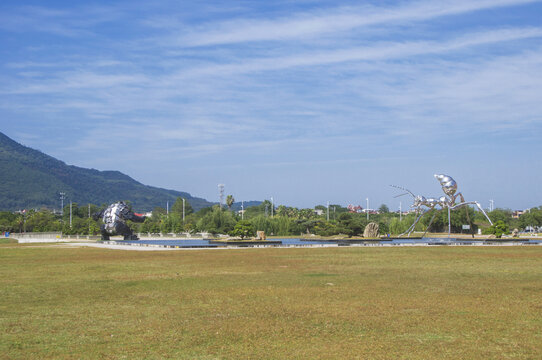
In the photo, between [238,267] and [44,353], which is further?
[238,267]

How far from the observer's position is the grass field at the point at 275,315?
8641 mm

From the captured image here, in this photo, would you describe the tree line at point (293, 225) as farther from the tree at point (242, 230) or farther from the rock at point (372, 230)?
the rock at point (372, 230)

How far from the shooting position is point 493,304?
40.8 feet

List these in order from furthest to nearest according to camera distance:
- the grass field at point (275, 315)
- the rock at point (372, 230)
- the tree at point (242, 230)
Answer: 1. the rock at point (372, 230)
2. the tree at point (242, 230)
3. the grass field at point (275, 315)

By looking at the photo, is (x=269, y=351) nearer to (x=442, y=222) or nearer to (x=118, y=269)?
(x=118, y=269)

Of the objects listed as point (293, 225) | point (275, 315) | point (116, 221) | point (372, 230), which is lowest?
point (275, 315)

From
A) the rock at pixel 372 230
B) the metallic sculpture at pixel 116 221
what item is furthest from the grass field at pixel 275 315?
the metallic sculpture at pixel 116 221

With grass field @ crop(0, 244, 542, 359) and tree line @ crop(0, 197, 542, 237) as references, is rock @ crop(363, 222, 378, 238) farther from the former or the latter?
grass field @ crop(0, 244, 542, 359)

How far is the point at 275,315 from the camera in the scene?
1140 cm

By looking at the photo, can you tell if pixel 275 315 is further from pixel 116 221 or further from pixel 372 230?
pixel 116 221

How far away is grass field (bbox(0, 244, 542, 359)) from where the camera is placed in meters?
8.64

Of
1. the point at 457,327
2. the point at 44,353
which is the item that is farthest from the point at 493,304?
the point at 44,353

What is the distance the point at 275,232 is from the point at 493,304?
59771 millimetres

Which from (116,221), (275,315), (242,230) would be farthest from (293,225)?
(275,315)
